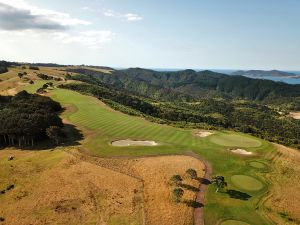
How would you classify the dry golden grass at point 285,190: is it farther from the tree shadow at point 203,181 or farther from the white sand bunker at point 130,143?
the white sand bunker at point 130,143

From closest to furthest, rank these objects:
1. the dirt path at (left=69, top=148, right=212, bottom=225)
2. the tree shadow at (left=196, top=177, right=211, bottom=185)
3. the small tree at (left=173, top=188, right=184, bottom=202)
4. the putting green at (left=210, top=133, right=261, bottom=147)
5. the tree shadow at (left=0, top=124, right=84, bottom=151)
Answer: the dirt path at (left=69, top=148, right=212, bottom=225)
the small tree at (left=173, top=188, right=184, bottom=202)
the tree shadow at (left=196, top=177, right=211, bottom=185)
the tree shadow at (left=0, top=124, right=84, bottom=151)
the putting green at (left=210, top=133, right=261, bottom=147)

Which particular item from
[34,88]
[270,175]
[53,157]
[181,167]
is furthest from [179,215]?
[34,88]

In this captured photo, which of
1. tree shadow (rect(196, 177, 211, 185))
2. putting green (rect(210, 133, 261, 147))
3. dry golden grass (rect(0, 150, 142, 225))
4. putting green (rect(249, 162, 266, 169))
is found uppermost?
putting green (rect(210, 133, 261, 147))

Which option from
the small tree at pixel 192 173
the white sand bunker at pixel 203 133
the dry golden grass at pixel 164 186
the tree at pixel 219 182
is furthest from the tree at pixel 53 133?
the tree at pixel 219 182

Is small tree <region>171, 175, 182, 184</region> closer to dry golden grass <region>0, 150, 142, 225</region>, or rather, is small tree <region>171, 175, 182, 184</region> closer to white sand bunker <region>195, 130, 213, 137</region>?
dry golden grass <region>0, 150, 142, 225</region>

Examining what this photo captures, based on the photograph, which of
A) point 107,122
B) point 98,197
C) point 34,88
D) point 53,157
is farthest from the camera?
point 34,88

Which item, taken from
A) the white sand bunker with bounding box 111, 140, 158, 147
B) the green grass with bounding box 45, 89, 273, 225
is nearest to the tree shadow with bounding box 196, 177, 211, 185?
the green grass with bounding box 45, 89, 273, 225

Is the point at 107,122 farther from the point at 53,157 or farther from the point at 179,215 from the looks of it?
the point at 179,215
